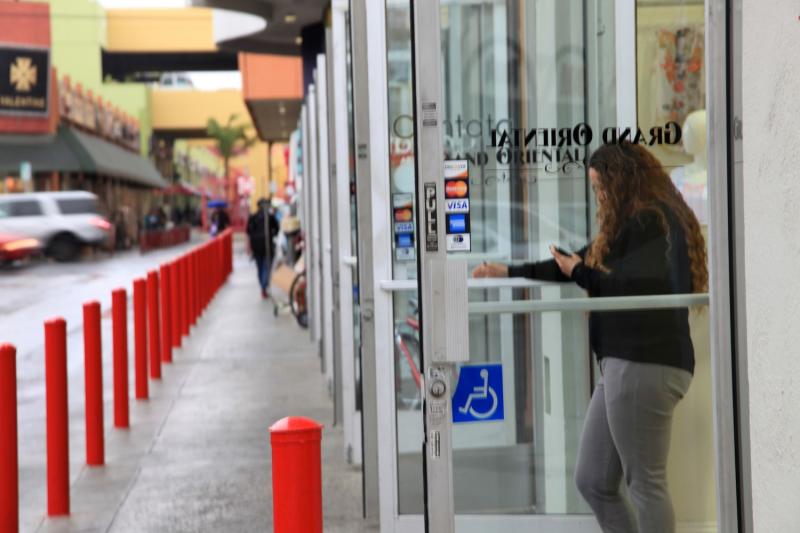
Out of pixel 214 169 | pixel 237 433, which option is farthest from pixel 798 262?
pixel 214 169

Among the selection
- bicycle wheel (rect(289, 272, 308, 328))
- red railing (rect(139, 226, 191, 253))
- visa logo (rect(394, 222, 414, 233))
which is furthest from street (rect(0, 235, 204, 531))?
red railing (rect(139, 226, 191, 253))

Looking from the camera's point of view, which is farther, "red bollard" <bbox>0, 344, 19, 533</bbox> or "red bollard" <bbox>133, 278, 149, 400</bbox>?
"red bollard" <bbox>133, 278, 149, 400</bbox>

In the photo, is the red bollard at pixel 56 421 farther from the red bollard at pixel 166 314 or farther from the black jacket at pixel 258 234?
the black jacket at pixel 258 234

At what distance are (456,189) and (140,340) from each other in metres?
7.19

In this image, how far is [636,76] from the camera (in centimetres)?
468

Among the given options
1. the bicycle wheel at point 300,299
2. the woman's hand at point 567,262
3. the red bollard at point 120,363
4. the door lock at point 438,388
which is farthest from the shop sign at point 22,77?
the door lock at point 438,388

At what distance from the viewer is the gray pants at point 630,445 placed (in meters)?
4.46

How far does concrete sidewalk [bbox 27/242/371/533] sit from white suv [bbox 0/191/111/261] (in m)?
26.9

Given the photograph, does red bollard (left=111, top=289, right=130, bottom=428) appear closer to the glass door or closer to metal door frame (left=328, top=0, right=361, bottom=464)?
metal door frame (left=328, top=0, right=361, bottom=464)

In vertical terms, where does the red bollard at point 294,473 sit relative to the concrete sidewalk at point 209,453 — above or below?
above

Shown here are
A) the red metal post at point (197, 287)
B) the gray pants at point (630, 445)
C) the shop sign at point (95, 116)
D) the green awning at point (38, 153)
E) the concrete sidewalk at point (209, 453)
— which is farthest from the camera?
the shop sign at point (95, 116)

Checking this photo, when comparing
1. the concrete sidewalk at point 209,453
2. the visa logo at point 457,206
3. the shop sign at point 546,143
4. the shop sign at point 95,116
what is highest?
the shop sign at point 95,116

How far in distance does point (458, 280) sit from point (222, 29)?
18209mm

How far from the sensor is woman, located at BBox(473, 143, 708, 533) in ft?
14.7
